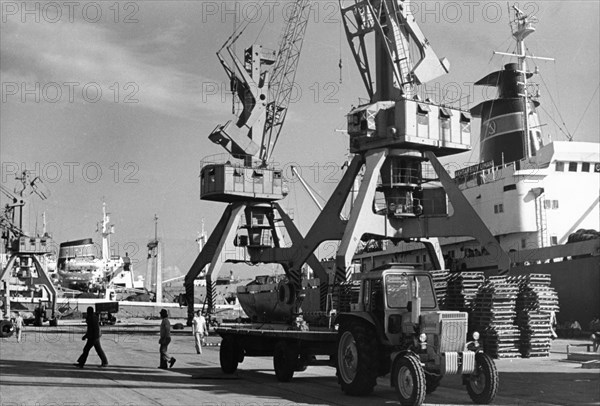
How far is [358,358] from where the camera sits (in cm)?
1312

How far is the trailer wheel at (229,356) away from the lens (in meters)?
18.6

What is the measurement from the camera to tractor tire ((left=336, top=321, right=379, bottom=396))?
1303cm

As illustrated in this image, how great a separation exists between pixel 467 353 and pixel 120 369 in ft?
39.4

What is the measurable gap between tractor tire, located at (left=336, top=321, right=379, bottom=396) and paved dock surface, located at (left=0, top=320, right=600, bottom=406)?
27 centimetres

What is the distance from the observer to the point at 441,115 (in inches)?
1294

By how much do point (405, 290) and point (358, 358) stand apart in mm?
1613

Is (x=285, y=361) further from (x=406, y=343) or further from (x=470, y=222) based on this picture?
(x=470, y=222)

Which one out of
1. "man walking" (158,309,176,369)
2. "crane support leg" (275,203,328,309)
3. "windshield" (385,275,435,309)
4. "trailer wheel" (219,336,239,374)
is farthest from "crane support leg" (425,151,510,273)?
"windshield" (385,275,435,309)

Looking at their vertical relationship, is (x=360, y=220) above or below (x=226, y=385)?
above

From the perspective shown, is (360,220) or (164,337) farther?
(360,220)

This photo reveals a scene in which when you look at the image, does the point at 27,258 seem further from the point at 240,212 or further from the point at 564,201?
the point at 564,201

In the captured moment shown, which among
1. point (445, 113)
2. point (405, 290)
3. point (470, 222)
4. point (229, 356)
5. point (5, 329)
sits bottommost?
point (5, 329)

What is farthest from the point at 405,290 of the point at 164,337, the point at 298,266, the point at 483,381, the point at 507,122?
the point at 507,122

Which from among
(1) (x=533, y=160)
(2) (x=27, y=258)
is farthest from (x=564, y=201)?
(2) (x=27, y=258)
